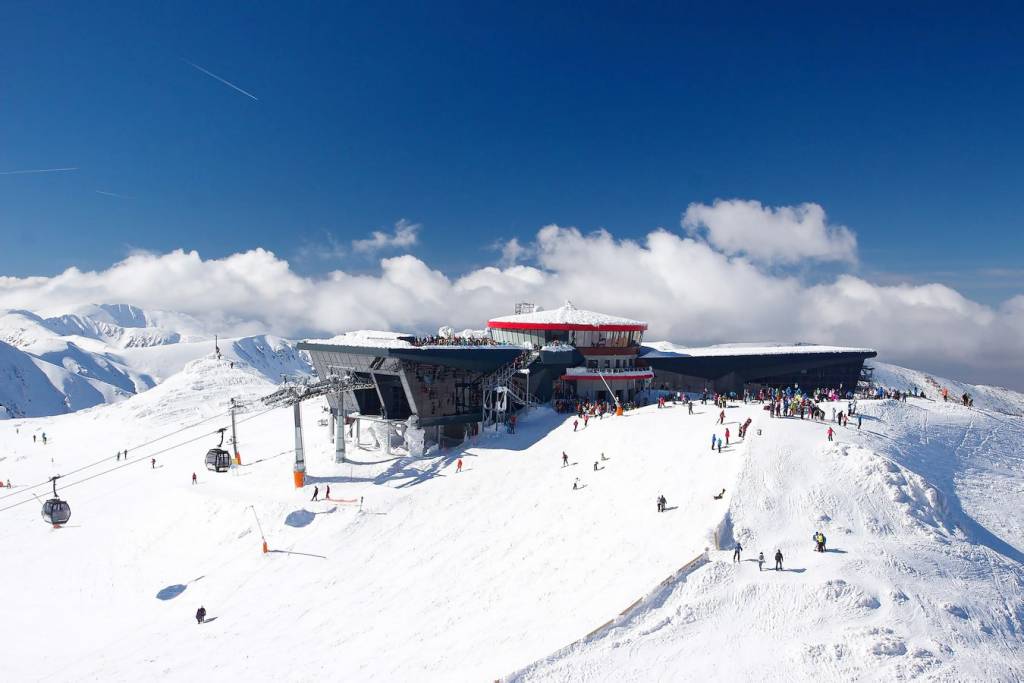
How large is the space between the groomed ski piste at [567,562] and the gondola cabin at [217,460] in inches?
51.6

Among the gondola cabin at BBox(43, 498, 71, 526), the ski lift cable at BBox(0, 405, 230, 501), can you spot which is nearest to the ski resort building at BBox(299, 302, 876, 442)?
the gondola cabin at BBox(43, 498, 71, 526)

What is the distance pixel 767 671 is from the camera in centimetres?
2188

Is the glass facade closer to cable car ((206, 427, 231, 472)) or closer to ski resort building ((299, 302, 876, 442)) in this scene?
ski resort building ((299, 302, 876, 442))

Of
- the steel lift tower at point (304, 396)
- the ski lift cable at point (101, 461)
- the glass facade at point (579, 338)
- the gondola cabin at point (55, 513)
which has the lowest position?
the ski lift cable at point (101, 461)

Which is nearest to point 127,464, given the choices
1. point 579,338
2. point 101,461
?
point 101,461

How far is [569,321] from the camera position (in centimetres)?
6216

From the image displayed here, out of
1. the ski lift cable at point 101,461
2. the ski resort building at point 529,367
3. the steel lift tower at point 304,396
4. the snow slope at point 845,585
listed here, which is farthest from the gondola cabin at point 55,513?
the snow slope at point 845,585

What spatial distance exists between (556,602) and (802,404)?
2545cm

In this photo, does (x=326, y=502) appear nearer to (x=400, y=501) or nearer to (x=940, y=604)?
(x=400, y=501)

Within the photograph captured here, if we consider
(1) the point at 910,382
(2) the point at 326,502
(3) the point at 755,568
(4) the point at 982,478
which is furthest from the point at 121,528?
(1) the point at 910,382

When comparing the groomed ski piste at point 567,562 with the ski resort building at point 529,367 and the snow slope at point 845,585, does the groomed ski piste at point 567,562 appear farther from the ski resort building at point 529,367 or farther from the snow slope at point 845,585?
the ski resort building at point 529,367

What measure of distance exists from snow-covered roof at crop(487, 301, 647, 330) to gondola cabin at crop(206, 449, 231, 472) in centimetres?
3143

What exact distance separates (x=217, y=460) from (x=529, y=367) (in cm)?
2892

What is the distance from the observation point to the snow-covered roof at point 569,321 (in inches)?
2427
